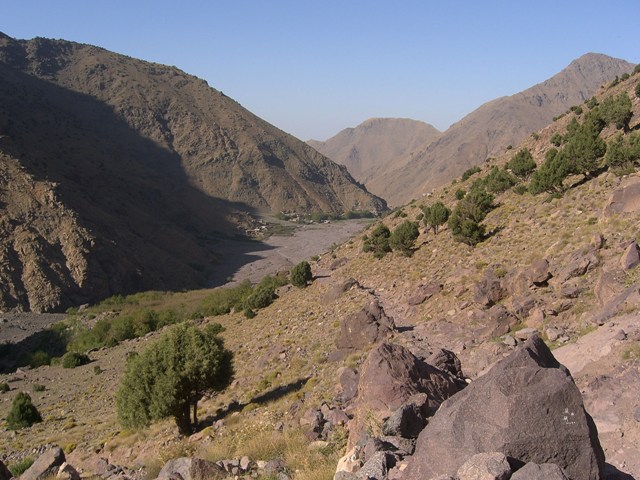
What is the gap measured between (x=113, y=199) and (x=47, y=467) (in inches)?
2873

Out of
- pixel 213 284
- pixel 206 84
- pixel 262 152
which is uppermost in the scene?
pixel 206 84

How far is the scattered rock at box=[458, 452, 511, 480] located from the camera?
13.5 ft

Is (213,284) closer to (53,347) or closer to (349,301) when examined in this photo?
(53,347)

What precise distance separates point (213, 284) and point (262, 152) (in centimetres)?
7985

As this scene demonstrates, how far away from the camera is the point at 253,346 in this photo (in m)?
24.5

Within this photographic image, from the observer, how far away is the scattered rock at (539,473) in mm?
4051

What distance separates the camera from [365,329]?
1753 centimetres

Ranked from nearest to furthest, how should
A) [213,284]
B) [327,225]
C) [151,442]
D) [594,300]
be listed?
[594,300] → [151,442] → [213,284] → [327,225]

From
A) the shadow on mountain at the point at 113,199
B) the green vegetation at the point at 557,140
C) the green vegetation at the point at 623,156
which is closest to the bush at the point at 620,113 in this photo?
the green vegetation at the point at 557,140

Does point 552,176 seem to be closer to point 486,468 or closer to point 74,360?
point 486,468

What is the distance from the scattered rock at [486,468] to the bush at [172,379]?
522 inches

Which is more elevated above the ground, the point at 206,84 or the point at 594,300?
the point at 206,84

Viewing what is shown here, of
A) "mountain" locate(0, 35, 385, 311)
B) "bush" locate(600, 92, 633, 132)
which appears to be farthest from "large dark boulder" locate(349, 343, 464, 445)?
"mountain" locate(0, 35, 385, 311)

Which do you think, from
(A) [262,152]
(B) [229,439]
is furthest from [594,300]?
(A) [262,152]
